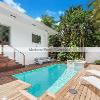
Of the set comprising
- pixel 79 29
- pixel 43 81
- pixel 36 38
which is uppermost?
pixel 79 29

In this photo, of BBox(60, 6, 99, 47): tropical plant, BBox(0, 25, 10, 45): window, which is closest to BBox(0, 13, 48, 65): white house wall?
BBox(0, 25, 10, 45): window

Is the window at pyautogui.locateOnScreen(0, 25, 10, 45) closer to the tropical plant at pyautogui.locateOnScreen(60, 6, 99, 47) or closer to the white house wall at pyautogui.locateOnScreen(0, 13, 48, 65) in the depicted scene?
the white house wall at pyautogui.locateOnScreen(0, 13, 48, 65)

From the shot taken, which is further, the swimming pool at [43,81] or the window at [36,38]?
the window at [36,38]

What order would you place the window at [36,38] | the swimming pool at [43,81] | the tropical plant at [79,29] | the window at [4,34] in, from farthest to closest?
1. the tropical plant at [79,29]
2. the window at [36,38]
3. the window at [4,34]
4. the swimming pool at [43,81]

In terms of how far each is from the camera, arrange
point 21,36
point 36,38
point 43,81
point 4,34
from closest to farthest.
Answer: point 43,81 → point 4,34 → point 21,36 → point 36,38

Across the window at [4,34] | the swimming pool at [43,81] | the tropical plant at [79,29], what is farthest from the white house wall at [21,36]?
the swimming pool at [43,81]

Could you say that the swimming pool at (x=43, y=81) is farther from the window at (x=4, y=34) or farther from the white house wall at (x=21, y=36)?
the white house wall at (x=21, y=36)

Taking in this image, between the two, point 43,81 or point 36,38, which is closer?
point 43,81

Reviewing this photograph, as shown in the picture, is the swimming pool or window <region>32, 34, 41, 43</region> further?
window <region>32, 34, 41, 43</region>

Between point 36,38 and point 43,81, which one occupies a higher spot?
point 36,38

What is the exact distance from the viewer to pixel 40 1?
32875 mm

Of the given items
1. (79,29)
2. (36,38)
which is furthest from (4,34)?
(79,29)

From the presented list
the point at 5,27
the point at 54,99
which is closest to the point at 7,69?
the point at 5,27

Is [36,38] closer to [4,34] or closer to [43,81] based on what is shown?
[4,34]
